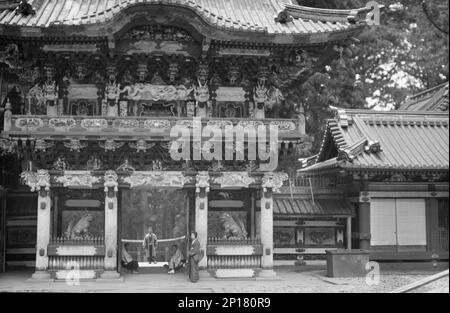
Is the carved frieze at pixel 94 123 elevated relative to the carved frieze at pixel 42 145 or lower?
elevated

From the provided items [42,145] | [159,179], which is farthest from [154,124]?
[42,145]

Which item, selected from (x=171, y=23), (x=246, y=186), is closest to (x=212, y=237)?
(x=246, y=186)

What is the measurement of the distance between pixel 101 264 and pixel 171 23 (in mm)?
7901

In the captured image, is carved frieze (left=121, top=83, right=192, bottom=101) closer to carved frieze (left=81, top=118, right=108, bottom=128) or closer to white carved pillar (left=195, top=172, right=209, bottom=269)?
carved frieze (left=81, top=118, right=108, bottom=128)

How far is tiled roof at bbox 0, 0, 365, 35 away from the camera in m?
17.1

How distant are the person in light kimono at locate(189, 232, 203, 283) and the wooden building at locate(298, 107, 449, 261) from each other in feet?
19.5

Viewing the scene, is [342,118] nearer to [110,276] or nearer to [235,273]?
[235,273]

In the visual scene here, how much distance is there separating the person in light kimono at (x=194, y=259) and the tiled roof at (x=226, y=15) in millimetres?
6716

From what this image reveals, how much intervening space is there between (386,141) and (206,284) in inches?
356

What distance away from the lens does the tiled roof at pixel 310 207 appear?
21.5m

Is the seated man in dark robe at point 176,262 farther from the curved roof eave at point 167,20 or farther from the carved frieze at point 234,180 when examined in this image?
the curved roof eave at point 167,20

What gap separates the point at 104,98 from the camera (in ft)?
62.0

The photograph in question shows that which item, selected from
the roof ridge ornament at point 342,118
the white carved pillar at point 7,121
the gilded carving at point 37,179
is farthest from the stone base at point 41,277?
the roof ridge ornament at point 342,118
